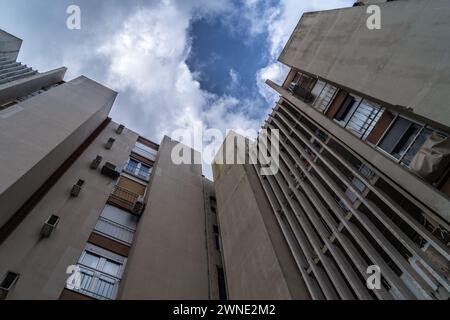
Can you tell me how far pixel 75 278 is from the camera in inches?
455

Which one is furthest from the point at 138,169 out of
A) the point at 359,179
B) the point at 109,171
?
the point at 359,179

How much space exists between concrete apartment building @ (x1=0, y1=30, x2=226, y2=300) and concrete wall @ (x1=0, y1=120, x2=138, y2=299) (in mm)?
38

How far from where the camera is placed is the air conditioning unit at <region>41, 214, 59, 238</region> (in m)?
11.8

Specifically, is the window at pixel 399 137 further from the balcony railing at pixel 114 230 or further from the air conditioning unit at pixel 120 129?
the air conditioning unit at pixel 120 129

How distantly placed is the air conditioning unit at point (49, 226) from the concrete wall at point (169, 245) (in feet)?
10.2

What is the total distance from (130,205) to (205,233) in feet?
13.3

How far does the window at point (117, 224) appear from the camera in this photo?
1435 cm

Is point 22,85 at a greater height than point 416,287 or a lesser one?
greater

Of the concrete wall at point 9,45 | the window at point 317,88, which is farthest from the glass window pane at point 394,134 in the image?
the concrete wall at point 9,45

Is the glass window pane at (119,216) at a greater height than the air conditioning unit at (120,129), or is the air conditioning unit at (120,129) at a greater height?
the air conditioning unit at (120,129)

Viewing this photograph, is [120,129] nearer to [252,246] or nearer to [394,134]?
[252,246]
